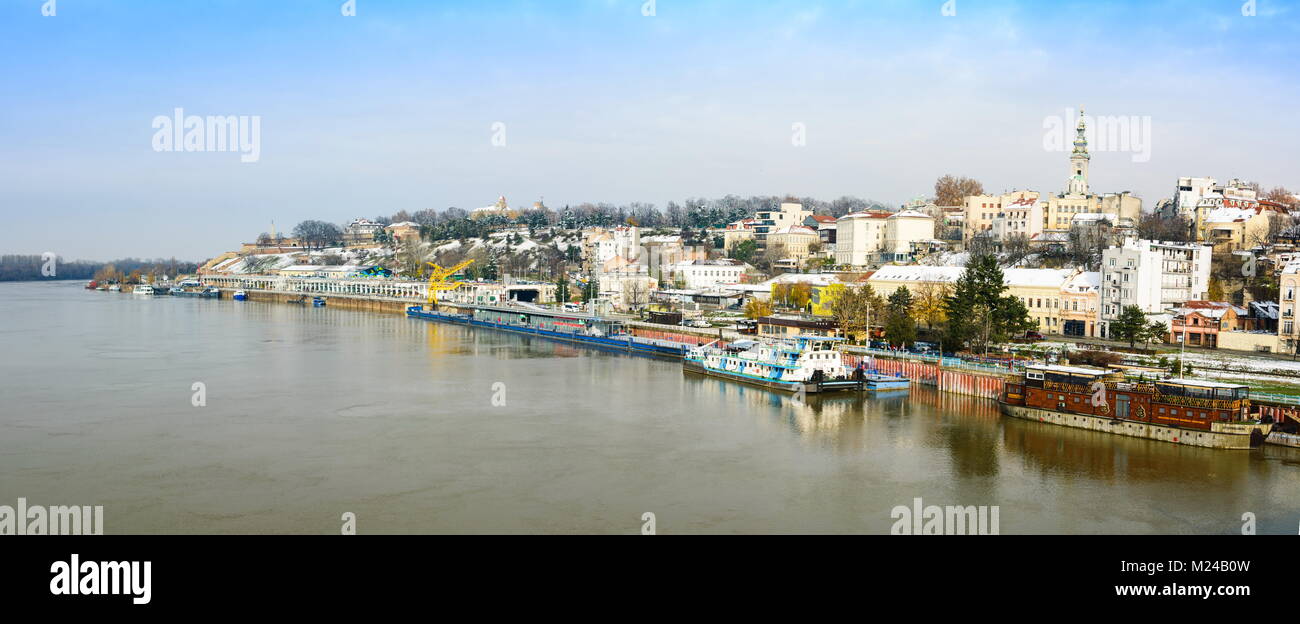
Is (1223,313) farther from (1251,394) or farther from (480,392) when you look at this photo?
(480,392)

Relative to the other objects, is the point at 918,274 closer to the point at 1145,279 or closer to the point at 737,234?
the point at 1145,279

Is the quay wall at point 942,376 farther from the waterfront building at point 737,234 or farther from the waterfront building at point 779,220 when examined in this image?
the waterfront building at point 779,220

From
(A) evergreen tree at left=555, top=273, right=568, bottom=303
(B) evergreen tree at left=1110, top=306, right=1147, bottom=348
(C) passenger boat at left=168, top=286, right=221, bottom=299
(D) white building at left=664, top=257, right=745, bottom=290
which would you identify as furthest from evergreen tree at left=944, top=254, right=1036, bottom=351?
(C) passenger boat at left=168, top=286, right=221, bottom=299

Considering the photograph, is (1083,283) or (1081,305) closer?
(1081,305)

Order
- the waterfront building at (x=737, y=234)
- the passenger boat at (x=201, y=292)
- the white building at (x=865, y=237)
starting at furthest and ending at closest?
the passenger boat at (x=201, y=292) < the waterfront building at (x=737, y=234) < the white building at (x=865, y=237)

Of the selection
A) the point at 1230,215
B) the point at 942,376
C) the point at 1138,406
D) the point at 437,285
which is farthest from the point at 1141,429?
the point at 437,285

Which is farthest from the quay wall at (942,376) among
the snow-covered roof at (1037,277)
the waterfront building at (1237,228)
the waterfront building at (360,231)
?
the waterfront building at (360,231)
